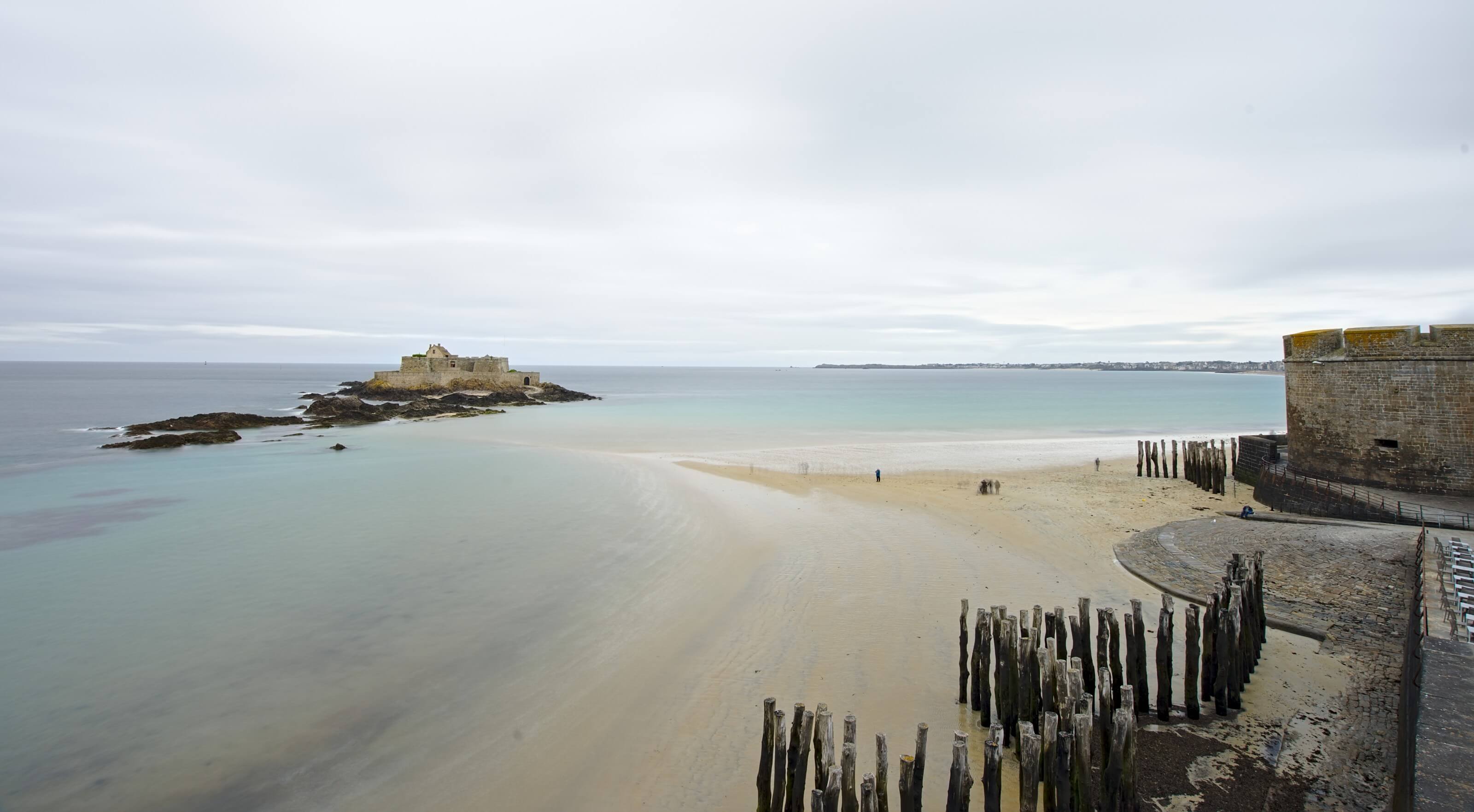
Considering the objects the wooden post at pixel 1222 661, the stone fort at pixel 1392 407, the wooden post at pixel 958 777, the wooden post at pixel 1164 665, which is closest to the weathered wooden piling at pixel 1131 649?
the wooden post at pixel 1164 665

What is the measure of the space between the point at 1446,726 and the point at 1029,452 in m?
25.0

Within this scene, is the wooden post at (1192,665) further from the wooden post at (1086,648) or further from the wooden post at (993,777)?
the wooden post at (993,777)

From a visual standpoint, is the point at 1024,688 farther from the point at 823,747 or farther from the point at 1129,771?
the point at 823,747

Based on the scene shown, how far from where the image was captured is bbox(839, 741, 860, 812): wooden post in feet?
15.1

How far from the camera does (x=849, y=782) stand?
182 inches

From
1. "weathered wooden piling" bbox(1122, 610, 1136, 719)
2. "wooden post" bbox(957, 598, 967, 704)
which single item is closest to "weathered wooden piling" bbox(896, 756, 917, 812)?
"wooden post" bbox(957, 598, 967, 704)

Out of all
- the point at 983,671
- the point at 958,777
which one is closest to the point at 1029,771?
the point at 958,777

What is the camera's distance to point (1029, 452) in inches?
1129

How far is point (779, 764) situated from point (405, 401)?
201 feet

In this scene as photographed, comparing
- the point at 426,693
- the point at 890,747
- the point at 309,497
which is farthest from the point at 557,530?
the point at 890,747

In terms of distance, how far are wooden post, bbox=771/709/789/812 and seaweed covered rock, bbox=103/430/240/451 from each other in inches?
1413

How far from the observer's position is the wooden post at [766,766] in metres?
5.25

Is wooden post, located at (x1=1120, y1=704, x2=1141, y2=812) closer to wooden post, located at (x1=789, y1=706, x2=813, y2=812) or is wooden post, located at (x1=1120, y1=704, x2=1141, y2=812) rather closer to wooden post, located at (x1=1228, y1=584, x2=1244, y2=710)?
wooden post, located at (x1=789, y1=706, x2=813, y2=812)

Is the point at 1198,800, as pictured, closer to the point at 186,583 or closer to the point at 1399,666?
the point at 1399,666
